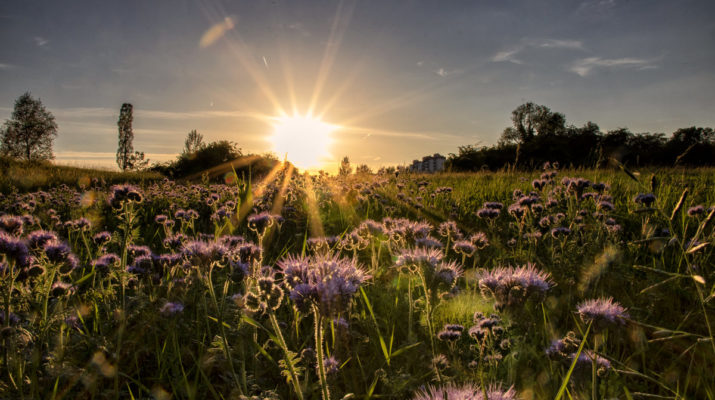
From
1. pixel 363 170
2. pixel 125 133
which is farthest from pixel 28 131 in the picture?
pixel 363 170

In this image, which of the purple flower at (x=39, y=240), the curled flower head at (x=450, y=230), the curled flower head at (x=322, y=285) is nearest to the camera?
the curled flower head at (x=322, y=285)

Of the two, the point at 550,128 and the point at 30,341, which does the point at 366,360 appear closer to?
the point at 30,341

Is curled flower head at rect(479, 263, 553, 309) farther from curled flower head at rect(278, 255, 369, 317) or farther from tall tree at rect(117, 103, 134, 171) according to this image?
tall tree at rect(117, 103, 134, 171)

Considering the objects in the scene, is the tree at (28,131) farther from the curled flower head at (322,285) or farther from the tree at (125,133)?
the curled flower head at (322,285)

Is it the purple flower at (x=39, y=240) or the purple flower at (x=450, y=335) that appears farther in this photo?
the purple flower at (x=39, y=240)

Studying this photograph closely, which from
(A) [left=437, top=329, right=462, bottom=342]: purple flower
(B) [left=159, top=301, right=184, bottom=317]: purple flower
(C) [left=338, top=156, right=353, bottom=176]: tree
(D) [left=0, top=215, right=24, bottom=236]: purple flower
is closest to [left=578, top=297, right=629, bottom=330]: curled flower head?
(A) [left=437, top=329, right=462, bottom=342]: purple flower

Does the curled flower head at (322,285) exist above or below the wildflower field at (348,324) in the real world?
above

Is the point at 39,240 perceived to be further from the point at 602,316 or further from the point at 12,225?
the point at 602,316

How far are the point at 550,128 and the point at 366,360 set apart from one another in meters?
96.6

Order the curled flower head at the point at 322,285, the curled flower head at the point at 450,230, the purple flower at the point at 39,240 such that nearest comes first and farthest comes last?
the curled flower head at the point at 322,285, the purple flower at the point at 39,240, the curled flower head at the point at 450,230

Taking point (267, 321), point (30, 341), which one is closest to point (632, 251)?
point (267, 321)

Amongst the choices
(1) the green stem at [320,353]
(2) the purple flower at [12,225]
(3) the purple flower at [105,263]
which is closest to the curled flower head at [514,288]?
(1) the green stem at [320,353]

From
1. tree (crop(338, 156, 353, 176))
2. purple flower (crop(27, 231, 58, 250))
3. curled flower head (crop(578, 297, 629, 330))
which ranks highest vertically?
tree (crop(338, 156, 353, 176))

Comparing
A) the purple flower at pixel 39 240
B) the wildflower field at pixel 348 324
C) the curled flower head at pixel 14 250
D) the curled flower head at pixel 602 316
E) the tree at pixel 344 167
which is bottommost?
the wildflower field at pixel 348 324
